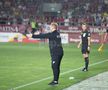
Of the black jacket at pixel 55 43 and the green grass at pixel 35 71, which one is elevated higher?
the black jacket at pixel 55 43

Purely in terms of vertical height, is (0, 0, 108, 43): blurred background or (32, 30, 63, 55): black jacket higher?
(32, 30, 63, 55): black jacket

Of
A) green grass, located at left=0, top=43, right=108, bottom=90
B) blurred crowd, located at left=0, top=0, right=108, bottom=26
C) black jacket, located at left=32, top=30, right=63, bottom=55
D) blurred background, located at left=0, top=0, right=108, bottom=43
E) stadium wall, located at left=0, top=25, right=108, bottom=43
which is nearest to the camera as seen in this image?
black jacket, located at left=32, top=30, right=63, bottom=55

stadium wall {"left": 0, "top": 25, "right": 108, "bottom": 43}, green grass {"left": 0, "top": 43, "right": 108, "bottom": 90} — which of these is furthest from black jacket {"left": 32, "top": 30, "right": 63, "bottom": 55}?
stadium wall {"left": 0, "top": 25, "right": 108, "bottom": 43}

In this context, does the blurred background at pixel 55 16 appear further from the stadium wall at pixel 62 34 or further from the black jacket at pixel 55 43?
the black jacket at pixel 55 43

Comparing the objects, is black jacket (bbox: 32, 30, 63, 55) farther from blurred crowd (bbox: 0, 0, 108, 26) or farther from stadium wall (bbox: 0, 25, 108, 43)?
blurred crowd (bbox: 0, 0, 108, 26)

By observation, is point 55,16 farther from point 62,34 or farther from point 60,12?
point 62,34

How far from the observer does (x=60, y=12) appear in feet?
148

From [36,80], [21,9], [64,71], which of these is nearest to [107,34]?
[21,9]

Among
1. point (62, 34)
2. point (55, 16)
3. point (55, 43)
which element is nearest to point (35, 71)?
point (55, 43)

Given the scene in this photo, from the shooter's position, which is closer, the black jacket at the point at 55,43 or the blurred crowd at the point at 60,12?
the black jacket at the point at 55,43

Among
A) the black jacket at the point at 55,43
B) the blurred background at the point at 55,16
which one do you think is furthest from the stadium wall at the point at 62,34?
the black jacket at the point at 55,43

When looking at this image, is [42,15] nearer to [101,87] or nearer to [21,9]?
[21,9]

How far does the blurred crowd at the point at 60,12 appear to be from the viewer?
142 feet

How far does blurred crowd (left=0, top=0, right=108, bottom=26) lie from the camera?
142ft
